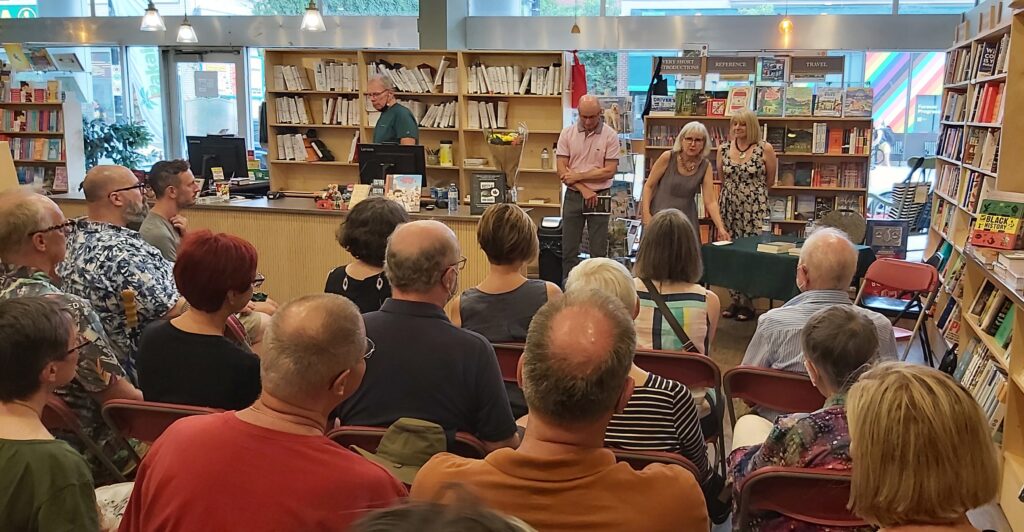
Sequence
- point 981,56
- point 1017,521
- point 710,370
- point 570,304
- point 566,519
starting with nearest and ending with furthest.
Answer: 1. point 566,519
2. point 570,304
3. point 710,370
4. point 1017,521
5. point 981,56

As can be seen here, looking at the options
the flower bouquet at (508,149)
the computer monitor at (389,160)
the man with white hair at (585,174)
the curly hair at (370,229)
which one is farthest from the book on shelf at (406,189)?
the curly hair at (370,229)

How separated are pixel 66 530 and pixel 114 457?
97 cm

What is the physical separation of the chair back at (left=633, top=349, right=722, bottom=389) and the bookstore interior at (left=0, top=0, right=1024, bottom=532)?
236 centimetres

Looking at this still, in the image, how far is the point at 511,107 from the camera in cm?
842

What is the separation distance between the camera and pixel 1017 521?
Answer: 3225 mm

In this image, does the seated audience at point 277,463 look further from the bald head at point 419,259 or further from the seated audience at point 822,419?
the seated audience at point 822,419

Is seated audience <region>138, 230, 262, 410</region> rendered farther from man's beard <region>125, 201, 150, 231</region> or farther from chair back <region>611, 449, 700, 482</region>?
man's beard <region>125, 201, 150, 231</region>

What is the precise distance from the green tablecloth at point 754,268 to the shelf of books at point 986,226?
87cm

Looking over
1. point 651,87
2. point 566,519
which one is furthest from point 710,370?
point 651,87

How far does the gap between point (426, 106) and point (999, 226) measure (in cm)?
599

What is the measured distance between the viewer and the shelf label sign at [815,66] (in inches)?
299

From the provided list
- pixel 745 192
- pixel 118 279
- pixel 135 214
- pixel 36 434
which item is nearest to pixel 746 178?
pixel 745 192

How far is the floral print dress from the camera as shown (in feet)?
21.0

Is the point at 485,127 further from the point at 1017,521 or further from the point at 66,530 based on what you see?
the point at 66,530
